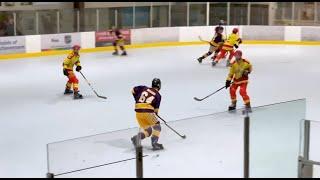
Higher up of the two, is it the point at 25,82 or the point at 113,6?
the point at 113,6

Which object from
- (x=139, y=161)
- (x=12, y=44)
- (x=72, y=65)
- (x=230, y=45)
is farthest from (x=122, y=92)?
(x=139, y=161)

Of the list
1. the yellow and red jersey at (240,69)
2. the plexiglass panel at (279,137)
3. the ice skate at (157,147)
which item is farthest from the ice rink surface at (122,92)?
the yellow and red jersey at (240,69)

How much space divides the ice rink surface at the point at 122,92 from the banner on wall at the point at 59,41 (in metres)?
0.53

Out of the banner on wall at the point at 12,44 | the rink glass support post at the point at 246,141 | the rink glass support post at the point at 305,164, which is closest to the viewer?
the rink glass support post at the point at 246,141

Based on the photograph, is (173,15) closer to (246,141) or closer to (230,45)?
(230,45)

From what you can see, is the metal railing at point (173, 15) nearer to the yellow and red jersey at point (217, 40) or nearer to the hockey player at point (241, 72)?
the yellow and red jersey at point (217, 40)

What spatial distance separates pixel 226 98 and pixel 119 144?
22.0 ft

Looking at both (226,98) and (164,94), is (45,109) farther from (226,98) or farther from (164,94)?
(226,98)

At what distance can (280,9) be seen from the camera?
21.1 metres

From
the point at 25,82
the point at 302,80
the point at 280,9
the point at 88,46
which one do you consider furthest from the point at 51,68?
the point at 280,9

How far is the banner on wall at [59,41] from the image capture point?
17459mm

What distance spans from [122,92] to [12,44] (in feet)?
18.7

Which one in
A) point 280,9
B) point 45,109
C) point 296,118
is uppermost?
point 280,9

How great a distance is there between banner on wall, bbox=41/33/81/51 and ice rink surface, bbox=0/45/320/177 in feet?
1.74
